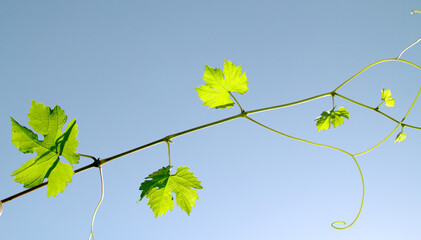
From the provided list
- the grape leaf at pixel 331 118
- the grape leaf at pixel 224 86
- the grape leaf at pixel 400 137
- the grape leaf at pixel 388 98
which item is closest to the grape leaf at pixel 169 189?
the grape leaf at pixel 224 86

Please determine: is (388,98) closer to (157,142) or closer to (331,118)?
(331,118)

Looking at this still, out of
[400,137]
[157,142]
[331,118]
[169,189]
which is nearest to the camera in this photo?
[157,142]

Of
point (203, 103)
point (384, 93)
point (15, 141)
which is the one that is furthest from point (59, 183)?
point (384, 93)

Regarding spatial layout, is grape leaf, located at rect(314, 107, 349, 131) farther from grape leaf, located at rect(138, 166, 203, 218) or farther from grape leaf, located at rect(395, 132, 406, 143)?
grape leaf, located at rect(138, 166, 203, 218)

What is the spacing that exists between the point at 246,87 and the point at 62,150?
82cm

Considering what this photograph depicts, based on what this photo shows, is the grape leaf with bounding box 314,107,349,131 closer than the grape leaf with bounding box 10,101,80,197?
No

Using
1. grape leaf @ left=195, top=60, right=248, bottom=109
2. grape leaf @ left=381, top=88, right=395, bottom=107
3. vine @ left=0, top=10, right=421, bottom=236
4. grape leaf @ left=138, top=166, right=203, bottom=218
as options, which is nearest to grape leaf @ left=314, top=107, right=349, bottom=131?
vine @ left=0, top=10, right=421, bottom=236

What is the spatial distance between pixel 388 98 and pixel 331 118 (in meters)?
0.35

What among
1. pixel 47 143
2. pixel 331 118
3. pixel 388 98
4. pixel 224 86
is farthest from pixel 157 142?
pixel 388 98

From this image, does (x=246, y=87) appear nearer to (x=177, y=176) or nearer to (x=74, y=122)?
(x=177, y=176)

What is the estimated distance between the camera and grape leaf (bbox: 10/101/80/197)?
1.04m

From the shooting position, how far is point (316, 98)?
1.31m

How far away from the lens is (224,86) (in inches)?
58.9

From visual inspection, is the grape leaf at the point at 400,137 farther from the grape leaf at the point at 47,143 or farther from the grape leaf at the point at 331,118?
the grape leaf at the point at 47,143
